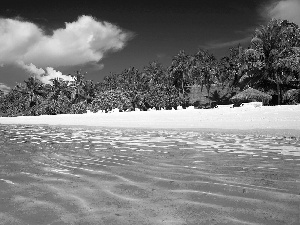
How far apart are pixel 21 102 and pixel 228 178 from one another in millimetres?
59834

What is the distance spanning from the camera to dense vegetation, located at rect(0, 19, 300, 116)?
99.2 ft

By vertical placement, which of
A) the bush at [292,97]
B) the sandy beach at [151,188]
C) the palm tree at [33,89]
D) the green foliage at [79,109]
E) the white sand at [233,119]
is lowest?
the sandy beach at [151,188]

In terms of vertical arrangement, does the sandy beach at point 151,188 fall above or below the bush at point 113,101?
below

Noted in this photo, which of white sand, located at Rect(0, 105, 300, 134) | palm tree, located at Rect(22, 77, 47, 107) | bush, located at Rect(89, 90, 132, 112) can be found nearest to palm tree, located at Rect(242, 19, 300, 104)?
white sand, located at Rect(0, 105, 300, 134)

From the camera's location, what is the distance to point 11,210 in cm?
259

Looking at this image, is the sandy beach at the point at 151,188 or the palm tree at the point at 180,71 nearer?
the sandy beach at the point at 151,188

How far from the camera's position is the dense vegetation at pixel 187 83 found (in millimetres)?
30250

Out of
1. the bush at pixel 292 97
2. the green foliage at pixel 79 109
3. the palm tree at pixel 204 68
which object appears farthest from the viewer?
the palm tree at pixel 204 68

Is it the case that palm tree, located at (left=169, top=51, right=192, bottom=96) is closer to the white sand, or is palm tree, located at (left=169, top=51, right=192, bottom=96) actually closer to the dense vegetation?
the dense vegetation

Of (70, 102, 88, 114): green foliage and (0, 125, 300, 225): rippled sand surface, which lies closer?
(0, 125, 300, 225): rippled sand surface

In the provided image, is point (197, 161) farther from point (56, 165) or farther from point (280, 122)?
point (280, 122)

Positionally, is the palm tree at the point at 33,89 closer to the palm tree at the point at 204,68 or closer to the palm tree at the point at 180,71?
the palm tree at the point at 180,71

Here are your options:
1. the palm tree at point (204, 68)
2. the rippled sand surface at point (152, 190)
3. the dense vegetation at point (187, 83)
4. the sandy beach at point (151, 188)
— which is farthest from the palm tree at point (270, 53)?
the palm tree at point (204, 68)

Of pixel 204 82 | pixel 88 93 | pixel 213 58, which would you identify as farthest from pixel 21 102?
pixel 213 58
